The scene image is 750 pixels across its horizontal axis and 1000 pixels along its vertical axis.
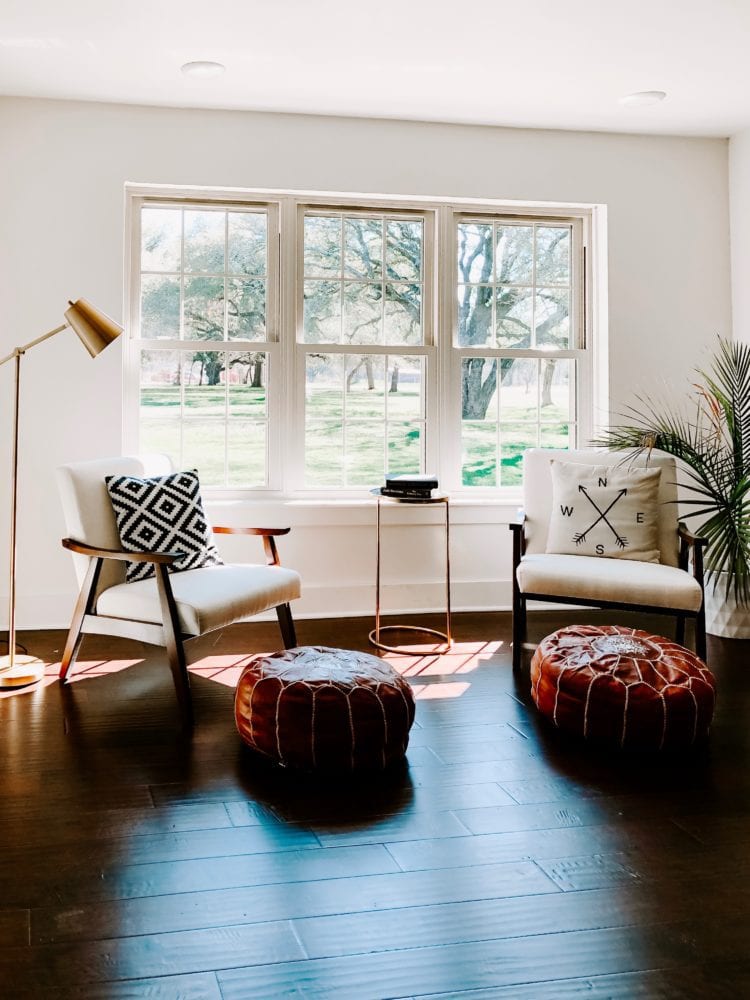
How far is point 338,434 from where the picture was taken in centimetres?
514

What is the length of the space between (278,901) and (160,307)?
3.69 metres

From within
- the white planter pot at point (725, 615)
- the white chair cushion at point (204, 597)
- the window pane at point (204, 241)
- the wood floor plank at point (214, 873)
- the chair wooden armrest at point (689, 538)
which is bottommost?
the wood floor plank at point (214, 873)

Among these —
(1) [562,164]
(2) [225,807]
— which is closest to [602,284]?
(1) [562,164]

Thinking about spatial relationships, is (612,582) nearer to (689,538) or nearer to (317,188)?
(689,538)

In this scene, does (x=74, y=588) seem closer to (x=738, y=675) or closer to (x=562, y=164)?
(x=738, y=675)

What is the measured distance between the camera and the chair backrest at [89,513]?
3.64 m

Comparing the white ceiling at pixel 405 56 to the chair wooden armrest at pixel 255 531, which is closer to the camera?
the white ceiling at pixel 405 56

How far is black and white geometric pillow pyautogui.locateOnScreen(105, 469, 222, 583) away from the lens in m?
3.71

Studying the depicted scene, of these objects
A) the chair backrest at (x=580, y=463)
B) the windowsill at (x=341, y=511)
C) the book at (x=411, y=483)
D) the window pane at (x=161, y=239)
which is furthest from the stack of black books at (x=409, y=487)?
the window pane at (x=161, y=239)

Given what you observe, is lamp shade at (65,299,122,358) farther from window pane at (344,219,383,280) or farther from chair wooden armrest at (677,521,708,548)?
chair wooden armrest at (677,521,708,548)

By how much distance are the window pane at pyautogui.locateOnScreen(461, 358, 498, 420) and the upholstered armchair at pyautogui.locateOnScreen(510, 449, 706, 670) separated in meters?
0.79

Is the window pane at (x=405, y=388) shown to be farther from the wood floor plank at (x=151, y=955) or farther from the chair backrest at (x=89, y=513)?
the wood floor plank at (x=151, y=955)

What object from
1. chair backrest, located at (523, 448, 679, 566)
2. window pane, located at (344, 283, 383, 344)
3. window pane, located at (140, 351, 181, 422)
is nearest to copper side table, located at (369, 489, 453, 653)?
chair backrest, located at (523, 448, 679, 566)

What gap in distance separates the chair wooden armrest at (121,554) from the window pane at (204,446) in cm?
137
